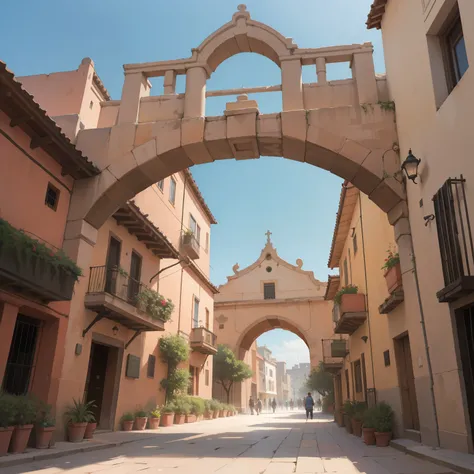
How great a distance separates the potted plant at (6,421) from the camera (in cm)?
642

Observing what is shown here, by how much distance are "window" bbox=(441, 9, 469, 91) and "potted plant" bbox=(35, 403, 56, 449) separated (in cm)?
881

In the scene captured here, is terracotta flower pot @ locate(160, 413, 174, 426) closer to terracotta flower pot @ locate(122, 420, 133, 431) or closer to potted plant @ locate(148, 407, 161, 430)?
potted plant @ locate(148, 407, 161, 430)

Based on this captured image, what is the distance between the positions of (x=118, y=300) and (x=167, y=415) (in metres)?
6.27

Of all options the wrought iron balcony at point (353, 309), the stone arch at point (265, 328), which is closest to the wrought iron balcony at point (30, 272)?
the wrought iron balcony at point (353, 309)

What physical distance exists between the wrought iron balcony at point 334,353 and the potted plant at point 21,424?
13952 mm

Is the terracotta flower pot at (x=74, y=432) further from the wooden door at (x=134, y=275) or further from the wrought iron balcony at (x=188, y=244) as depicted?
the wrought iron balcony at (x=188, y=244)

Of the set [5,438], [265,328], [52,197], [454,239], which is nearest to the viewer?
[454,239]

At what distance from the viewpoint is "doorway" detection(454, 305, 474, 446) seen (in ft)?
19.2

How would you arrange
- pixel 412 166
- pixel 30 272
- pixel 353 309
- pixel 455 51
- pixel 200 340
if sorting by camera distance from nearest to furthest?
pixel 455 51
pixel 30 272
pixel 412 166
pixel 353 309
pixel 200 340

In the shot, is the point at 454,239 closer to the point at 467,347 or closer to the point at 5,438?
the point at 467,347

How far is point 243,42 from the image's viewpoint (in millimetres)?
11273

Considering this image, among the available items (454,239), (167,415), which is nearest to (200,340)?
(167,415)

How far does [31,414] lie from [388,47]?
1019 centimetres

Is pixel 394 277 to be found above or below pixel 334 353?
above
